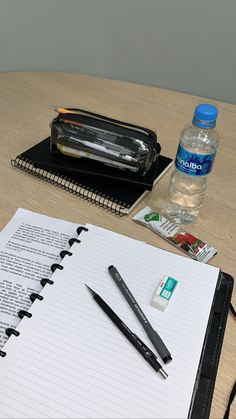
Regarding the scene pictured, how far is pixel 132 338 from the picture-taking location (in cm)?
60

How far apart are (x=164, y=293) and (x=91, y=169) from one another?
331mm

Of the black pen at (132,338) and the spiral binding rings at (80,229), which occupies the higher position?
the spiral binding rings at (80,229)

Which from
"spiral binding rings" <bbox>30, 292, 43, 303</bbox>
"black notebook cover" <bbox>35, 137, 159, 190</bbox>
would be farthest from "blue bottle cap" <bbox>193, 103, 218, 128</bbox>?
"spiral binding rings" <bbox>30, 292, 43, 303</bbox>

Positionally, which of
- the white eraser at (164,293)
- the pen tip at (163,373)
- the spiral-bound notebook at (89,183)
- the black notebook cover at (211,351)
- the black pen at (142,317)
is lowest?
the black notebook cover at (211,351)

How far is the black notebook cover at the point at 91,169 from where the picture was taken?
33.9 inches

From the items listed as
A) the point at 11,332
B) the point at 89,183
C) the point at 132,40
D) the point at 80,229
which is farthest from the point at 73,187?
the point at 132,40

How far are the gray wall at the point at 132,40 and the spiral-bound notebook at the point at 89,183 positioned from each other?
0.98 metres

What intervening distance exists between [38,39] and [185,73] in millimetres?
647

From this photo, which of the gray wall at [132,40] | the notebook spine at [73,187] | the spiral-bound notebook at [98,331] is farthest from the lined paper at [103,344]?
the gray wall at [132,40]

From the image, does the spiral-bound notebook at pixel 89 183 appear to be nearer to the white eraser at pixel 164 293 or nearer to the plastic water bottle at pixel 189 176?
the plastic water bottle at pixel 189 176

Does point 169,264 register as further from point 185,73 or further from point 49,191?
point 185,73

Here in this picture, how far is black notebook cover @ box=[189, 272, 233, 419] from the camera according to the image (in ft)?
1.83

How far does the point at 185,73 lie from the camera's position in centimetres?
191

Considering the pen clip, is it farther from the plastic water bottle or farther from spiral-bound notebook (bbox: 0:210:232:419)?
the plastic water bottle
